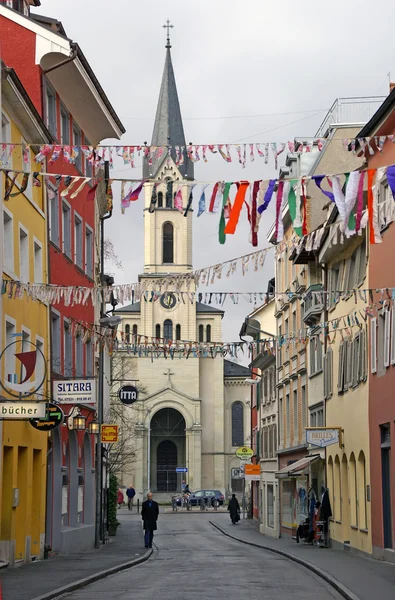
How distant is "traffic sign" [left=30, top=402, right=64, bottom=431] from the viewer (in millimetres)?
24597

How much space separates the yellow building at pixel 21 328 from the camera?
24.6 metres

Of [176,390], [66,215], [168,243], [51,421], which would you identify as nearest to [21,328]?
[51,421]

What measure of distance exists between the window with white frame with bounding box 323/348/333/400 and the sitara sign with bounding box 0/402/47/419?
664 inches

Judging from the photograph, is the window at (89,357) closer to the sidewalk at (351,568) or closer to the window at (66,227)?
the window at (66,227)

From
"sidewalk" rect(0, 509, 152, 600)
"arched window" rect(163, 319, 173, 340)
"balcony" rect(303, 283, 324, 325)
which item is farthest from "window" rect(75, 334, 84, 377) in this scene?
"arched window" rect(163, 319, 173, 340)

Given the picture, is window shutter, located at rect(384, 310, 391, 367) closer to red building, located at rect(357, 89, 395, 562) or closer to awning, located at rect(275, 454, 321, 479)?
red building, located at rect(357, 89, 395, 562)

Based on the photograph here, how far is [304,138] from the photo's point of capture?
48.7 meters

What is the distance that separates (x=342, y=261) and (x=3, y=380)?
13331 mm

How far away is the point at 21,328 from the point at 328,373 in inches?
535

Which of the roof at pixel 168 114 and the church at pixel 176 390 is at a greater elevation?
the roof at pixel 168 114

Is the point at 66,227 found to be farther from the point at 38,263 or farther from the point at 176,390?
the point at 176,390

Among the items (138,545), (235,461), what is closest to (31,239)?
(138,545)

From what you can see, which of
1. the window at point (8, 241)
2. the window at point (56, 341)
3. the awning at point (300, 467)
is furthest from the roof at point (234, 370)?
the window at point (8, 241)

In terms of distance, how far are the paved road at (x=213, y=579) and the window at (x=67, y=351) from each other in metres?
5.77
